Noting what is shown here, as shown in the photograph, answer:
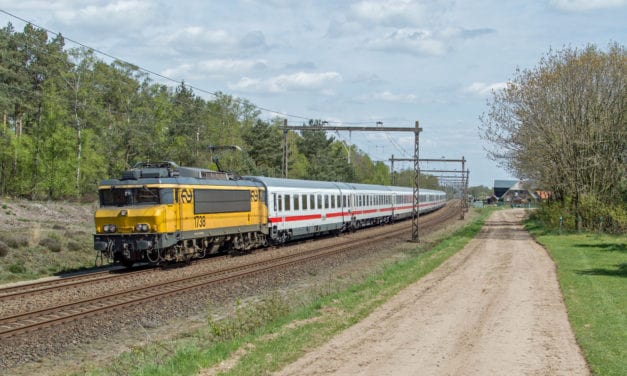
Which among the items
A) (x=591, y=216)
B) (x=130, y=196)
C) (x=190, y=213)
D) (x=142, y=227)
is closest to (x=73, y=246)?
(x=130, y=196)

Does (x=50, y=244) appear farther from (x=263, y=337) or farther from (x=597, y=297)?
(x=597, y=297)

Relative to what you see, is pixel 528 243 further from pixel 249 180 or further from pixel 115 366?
pixel 115 366

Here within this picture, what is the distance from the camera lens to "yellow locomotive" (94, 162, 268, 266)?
69.8 ft

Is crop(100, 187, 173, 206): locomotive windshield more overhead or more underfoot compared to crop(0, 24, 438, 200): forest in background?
more underfoot

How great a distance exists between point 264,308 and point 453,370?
614 centimetres

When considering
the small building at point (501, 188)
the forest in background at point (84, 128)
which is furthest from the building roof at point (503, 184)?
the forest in background at point (84, 128)

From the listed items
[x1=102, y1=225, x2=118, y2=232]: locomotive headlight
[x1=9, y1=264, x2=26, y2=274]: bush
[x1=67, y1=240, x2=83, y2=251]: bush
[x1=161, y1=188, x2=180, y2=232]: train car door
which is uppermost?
[x1=161, y1=188, x2=180, y2=232]: train car door

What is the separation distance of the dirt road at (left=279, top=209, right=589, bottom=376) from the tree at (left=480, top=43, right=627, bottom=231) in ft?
81.0

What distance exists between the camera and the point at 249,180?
29.6 meters

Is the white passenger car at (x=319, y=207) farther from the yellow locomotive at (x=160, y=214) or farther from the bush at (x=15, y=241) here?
the bush at (x=15, y=241)

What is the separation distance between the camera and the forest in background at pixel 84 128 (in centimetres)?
5356

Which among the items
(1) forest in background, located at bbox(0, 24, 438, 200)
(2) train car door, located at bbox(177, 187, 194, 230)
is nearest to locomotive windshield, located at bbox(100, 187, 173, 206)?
(2) train car door, located at bbox(177, 187, 194, 230)

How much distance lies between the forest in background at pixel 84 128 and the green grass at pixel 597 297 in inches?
871

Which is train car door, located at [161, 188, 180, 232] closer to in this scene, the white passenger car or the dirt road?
the white passenger car
